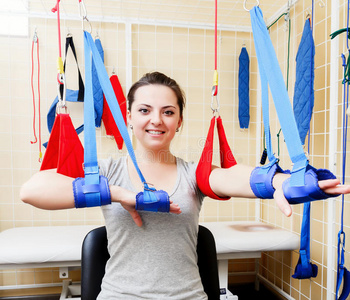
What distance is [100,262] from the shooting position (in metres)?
1.31

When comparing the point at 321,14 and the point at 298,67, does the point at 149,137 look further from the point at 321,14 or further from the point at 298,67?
the point at 321,14

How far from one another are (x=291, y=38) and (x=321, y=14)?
0.31m

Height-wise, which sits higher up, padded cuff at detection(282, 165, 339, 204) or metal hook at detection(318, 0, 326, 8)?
metal hook at detection(318, 0, 326, 8)

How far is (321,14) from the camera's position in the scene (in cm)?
178

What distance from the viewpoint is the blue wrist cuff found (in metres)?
0.78

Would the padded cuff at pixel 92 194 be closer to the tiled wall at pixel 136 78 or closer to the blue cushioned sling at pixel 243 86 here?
the tiled wall at pixel 136 78

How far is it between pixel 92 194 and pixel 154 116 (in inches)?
13.3

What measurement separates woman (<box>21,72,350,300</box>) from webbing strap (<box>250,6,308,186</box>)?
23 cm

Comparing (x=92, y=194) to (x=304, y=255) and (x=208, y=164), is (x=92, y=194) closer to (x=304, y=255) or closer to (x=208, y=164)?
(x=208, y=164)

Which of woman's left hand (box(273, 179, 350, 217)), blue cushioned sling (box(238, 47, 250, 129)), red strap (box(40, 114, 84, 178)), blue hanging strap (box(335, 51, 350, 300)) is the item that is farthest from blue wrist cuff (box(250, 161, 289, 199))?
blue cushioned sling (box(238, 47, 250, 129))

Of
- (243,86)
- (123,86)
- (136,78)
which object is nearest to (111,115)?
(123,86)

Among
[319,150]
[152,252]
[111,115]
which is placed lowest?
[152,252]

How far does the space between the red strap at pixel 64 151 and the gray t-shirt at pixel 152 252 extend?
97 mm

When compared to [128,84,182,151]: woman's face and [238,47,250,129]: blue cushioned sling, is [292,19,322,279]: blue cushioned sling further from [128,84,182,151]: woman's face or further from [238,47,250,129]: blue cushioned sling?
[128,84,182,151]: woman's face
